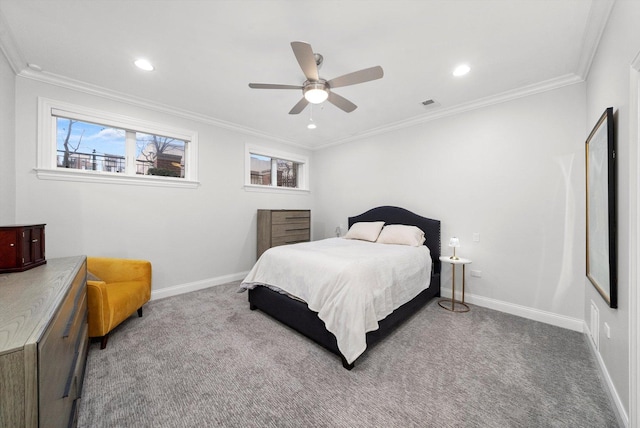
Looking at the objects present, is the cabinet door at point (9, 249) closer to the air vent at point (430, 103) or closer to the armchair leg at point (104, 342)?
the armchair leg at point (104, 342)

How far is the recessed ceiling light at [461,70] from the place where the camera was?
7.91 feet

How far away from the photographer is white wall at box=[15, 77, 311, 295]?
253 cm

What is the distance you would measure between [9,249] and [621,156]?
387 centimetres

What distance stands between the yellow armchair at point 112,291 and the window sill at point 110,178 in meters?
0.96

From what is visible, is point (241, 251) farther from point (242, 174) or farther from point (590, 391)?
point (590, 391)

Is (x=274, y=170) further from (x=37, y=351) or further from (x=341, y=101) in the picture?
(x=37, y=351)

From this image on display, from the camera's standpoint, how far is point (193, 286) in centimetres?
A: 360

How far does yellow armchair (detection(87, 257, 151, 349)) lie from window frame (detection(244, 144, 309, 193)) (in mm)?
2074

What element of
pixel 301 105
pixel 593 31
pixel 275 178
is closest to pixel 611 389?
pixel 593 31

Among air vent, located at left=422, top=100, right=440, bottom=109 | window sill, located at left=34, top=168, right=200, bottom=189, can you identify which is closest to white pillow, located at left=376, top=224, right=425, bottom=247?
air vent, located at left=422, top=100, right=440, bottom=109

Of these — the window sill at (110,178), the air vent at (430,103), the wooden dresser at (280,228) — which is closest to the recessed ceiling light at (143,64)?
the window sill at (110,178)

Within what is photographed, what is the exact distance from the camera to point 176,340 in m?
2.29

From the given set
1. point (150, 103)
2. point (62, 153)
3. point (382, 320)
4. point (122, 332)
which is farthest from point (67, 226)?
point (382, 320)

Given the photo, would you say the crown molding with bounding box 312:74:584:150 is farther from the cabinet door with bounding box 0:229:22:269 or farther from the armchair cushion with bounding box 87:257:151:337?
the cabinet door with bounding box 0:229:22:269
